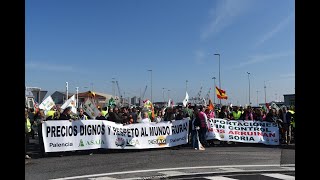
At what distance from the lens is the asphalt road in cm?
997

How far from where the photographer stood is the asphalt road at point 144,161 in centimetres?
997

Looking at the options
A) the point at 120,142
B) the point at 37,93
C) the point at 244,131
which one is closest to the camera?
the point at 120,142

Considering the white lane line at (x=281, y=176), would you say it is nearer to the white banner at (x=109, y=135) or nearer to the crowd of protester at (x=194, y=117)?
the crowd of protester at (x=194, y=117)

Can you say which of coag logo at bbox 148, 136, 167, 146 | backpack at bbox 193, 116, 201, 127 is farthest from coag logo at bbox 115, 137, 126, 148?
backpack at bbox 193, 116, 201, 127

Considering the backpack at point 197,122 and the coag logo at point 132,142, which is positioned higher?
the backpack at point 197,122

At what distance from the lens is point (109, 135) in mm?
13969

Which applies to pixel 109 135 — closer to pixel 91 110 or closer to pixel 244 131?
pixel 91 110

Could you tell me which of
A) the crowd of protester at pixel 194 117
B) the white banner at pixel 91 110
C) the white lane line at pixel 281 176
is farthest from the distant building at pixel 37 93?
the white lane line at pixel 281 176

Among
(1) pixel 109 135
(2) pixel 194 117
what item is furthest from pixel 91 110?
(2) pixel 194 117

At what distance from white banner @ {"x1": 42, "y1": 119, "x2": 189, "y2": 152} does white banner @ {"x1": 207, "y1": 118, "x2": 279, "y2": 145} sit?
1.50 meters

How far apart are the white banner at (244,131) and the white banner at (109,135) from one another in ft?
4.91

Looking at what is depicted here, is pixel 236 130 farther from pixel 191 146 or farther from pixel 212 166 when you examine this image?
pixel 212 166

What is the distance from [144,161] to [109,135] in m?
2.58
